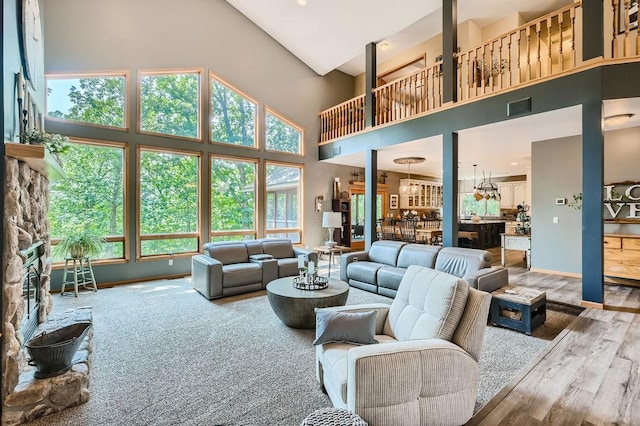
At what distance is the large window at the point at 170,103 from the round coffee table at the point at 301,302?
14.4 feet

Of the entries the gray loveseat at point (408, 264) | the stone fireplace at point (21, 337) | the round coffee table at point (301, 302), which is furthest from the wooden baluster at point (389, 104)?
the stone fireplace at point (21, 337)

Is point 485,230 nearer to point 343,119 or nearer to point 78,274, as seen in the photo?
point 343,119

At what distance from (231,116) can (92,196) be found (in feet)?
10.5

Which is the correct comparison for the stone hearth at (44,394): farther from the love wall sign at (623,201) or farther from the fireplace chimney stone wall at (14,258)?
the love wall sign at (623,201)

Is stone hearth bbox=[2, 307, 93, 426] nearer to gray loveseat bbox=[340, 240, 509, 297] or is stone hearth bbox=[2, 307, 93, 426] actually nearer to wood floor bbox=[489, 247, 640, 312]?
gray loveseat bbox=[340, 240, 509, 297]

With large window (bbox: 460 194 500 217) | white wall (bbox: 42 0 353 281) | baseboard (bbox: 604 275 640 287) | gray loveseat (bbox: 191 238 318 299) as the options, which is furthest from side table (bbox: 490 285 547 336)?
large window (bbox: 460 194 500 217)

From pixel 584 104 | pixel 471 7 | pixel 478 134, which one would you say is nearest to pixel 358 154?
A: pixel 478 134

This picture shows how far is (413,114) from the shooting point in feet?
19.4

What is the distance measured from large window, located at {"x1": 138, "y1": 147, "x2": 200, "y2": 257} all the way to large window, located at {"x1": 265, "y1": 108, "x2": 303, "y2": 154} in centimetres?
195

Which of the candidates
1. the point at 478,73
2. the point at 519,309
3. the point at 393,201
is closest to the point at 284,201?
the point at 393,201

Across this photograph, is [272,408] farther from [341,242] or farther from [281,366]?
[341,242]

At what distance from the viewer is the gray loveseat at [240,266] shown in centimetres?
461

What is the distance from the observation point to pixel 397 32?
684cm

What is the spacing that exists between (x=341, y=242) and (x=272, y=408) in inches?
276
